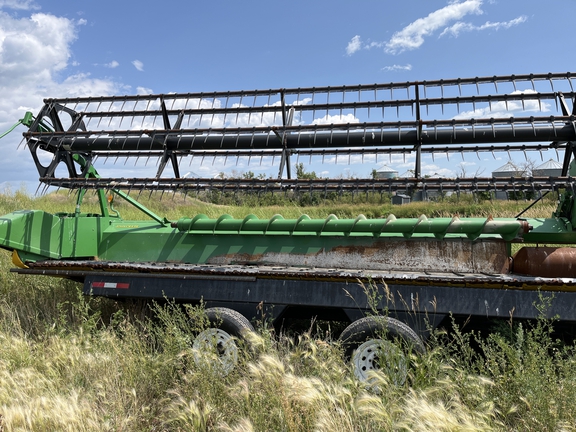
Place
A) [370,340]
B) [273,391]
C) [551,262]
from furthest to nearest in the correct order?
1. [551,262]
2. [370,340]
3. [273,391]

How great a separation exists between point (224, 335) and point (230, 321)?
211 mm

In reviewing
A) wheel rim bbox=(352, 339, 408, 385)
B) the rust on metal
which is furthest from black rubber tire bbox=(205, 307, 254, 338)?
the rust on metal

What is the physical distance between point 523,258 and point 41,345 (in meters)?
6.03

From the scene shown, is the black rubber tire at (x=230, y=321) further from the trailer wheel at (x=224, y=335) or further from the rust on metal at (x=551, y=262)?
the rust on metal at (x=551, y=262)

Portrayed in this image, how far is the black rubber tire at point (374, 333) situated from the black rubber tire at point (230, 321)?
1.15 metres

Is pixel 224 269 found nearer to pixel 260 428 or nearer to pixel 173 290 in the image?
pixel 173 290

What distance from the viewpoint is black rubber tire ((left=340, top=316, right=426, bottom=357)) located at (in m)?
4.26

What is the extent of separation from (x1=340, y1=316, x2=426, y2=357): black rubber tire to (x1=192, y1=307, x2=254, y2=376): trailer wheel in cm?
109

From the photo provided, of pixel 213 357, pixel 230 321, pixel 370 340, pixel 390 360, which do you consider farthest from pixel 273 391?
pixel 230 321

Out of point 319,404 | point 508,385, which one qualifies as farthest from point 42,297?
point 508,385

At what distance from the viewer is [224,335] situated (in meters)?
4.85

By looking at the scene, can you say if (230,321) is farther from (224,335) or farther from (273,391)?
(273,391)

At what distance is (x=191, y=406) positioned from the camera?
10.4ft

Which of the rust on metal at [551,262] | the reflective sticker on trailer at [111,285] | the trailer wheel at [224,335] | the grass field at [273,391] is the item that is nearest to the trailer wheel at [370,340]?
the grass field at [273,391]
